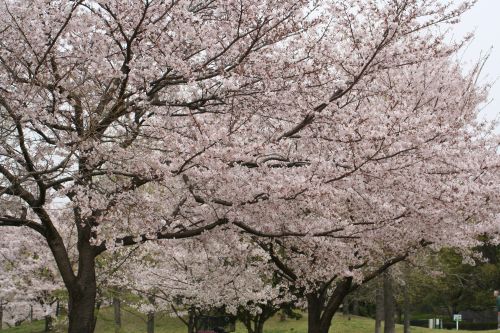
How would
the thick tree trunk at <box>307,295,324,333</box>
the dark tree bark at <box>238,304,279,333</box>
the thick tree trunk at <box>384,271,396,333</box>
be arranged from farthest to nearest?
the thick tree trunk at <box>384,271,396,333</box> < the dark tree bark at <box>238,304,279,333</box> < the thick tree trunk at <box>307,295,324,333</box>

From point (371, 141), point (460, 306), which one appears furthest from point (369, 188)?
point (460, 306)

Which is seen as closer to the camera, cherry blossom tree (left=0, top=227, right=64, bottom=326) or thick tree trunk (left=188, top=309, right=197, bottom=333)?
thick tree trunk (left=188, top=309, right=197, bottom=333)

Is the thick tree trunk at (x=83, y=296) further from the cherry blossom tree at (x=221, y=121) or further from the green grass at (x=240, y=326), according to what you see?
the green grass at (x=240, y=326)

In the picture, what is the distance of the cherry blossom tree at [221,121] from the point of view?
6898mm

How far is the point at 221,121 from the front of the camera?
760cm

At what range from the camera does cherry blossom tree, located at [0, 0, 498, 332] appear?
272 inches

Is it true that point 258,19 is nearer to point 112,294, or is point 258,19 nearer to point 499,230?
point 499,230

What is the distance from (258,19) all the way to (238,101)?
121 cm

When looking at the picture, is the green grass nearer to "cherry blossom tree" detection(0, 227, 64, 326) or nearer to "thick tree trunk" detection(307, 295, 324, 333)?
"cherry blossom tree" detection(0, 227, 64, 326)

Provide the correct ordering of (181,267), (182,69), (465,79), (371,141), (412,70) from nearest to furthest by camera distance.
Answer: (182,69) < (371,141) < (412,70) < (465,79) < (181,267)

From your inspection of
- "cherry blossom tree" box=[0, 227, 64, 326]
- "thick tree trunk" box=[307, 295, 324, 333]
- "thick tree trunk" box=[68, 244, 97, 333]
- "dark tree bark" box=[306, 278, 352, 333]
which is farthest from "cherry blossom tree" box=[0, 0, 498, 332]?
"cherry blossom tree" box=[0, 227, 64, 326]

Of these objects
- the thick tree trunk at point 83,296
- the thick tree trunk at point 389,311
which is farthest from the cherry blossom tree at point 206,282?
the thick tree trunk at point 389,311

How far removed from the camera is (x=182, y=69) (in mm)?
6660

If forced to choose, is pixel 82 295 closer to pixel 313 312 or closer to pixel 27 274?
pixel 313 312
